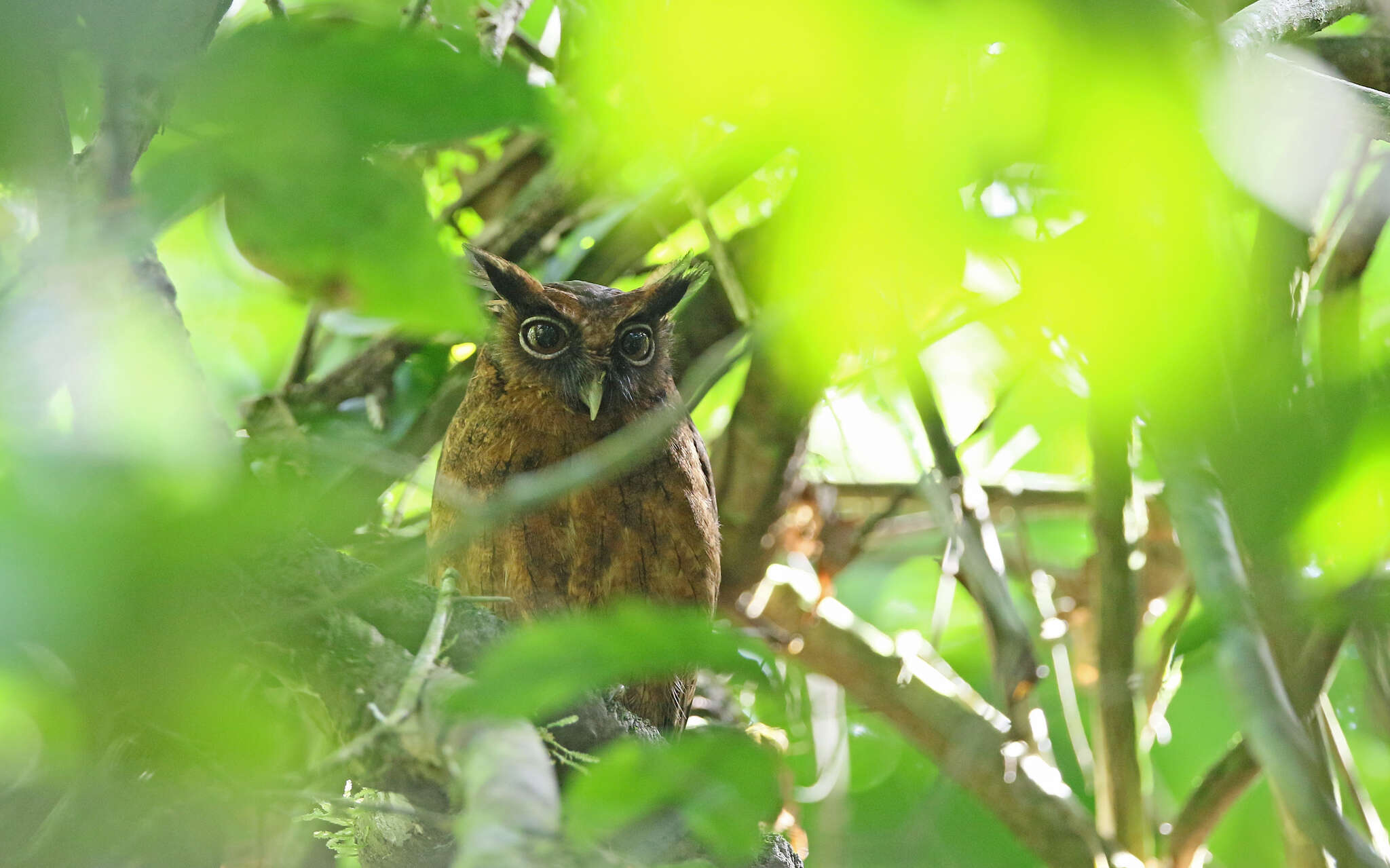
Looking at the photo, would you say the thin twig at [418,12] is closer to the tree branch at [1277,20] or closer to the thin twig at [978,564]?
the thin twig at [978,564]

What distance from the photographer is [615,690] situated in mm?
1491

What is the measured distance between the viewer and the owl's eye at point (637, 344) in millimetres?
2080

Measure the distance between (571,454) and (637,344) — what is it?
27 centimetres

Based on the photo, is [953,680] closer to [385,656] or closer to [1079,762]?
[1079,762]

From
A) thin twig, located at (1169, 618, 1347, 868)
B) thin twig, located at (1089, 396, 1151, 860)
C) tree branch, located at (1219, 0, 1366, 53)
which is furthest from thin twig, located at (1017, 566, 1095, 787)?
tree branch, located at (1219, 0, 1366, 53)

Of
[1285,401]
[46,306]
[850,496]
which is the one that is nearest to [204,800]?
[46,306]

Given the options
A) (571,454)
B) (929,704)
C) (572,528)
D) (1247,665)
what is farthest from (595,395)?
(1247,665)

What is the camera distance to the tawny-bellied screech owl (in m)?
1.93

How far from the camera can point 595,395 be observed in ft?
6.48

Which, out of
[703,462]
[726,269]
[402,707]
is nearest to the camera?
[402,707]

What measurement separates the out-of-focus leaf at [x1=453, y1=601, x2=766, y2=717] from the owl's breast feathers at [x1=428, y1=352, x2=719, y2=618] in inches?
55.5

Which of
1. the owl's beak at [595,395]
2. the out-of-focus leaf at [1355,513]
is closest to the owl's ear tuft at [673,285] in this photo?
the owl's beak at [595,395]

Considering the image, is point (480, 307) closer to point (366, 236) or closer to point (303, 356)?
point (366, 236)

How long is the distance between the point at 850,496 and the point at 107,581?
2.68m
